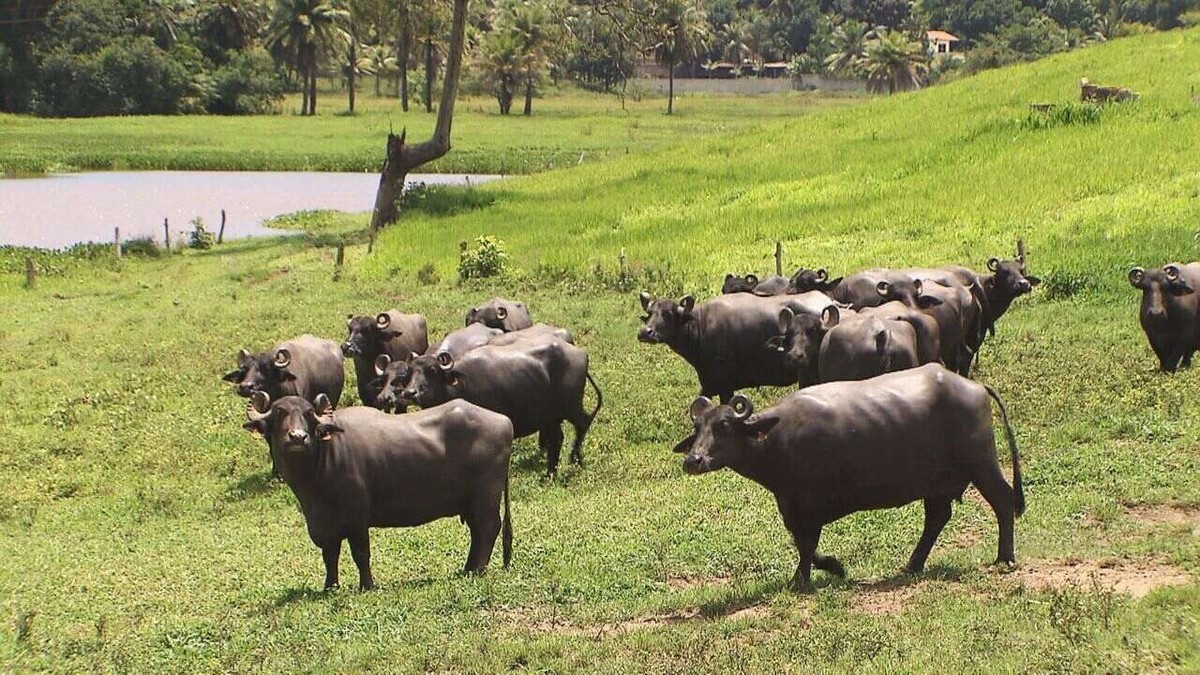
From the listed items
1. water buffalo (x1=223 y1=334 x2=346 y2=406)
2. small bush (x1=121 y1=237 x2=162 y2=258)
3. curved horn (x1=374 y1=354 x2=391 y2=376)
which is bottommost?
small bush (x1=121 y1=237 x2=162 y2=258)

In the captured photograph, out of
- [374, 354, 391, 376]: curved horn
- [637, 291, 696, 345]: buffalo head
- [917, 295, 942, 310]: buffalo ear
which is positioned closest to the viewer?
[374, 354, 391, 376]: curved horn

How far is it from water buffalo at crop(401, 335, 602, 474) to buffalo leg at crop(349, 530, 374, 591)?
279 cm

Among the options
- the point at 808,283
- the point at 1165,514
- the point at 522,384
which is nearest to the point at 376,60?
the point at 808,283

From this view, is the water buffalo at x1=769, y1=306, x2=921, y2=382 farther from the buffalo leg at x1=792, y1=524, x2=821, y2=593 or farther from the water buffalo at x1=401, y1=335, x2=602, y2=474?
the buffalo leg at x1=792, y1=524, x2=821, y2=593

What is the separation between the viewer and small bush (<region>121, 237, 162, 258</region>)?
34750 millimetres

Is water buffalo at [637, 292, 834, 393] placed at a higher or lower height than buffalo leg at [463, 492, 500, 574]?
higher

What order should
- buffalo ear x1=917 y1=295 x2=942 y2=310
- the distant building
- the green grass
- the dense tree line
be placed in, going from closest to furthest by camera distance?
buffalo ear x1=917 y1=295 x2=942 y2=310 < the green grass < the dense tree line < the distant building

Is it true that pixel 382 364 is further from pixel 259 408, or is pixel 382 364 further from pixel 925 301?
pixel 925 301

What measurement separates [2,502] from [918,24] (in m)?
128

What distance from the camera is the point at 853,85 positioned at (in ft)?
350

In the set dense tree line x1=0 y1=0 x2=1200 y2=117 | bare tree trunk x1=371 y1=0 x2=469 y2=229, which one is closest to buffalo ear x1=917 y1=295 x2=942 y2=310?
bare tree trunk x1=371 y1=0 x2=469 y2=229

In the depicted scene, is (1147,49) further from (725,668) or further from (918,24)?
(918,24)

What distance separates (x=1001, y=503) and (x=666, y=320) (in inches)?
275

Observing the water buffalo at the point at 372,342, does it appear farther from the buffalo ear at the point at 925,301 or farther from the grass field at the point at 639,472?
the buffalo ear at the point at 925,301
